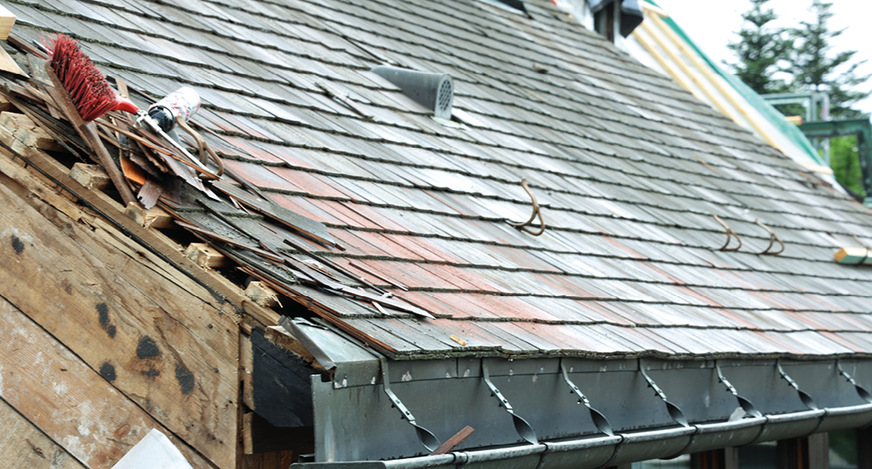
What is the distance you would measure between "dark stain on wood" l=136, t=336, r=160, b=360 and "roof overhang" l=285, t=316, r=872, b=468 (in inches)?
20.0

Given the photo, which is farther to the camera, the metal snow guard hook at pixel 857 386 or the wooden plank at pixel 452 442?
the metal snow guard hook at pixel 857 386

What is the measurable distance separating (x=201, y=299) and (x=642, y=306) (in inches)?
94.3

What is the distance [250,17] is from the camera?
548 cm

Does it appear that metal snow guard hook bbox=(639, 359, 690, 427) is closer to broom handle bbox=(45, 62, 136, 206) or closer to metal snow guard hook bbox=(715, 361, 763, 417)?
metal snow guard hook bbox=(715, 361, 763, 417)

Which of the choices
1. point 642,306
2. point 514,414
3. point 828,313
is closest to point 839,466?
point 828,313

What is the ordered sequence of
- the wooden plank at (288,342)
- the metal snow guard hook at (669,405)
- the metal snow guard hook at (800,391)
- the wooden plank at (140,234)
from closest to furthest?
1. the wooden plank at (288,342)
2. the wooden plank at (140,234)
3. the metal snow guard hook at (669,405)
4. the metal snow guard hook at (800,391)

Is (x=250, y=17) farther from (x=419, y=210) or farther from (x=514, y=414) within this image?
(x=514, y=414)

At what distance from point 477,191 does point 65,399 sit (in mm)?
2404

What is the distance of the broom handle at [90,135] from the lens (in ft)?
9.42

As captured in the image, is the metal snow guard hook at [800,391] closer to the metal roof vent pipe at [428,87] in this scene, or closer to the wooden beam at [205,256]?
the metal roof vent pipe at [428,87]

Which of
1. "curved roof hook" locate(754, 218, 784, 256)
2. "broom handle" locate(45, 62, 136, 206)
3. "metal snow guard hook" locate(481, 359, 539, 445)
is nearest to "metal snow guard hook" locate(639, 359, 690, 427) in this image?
"metal snow guard hook" locate(481, 359, 539, 445)

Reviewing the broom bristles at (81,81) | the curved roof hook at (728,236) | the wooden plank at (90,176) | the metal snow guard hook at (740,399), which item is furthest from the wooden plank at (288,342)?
the curved roof hook at (728,236)

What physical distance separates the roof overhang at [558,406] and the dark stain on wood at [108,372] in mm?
673

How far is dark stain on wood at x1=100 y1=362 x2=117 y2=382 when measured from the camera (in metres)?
2.90
